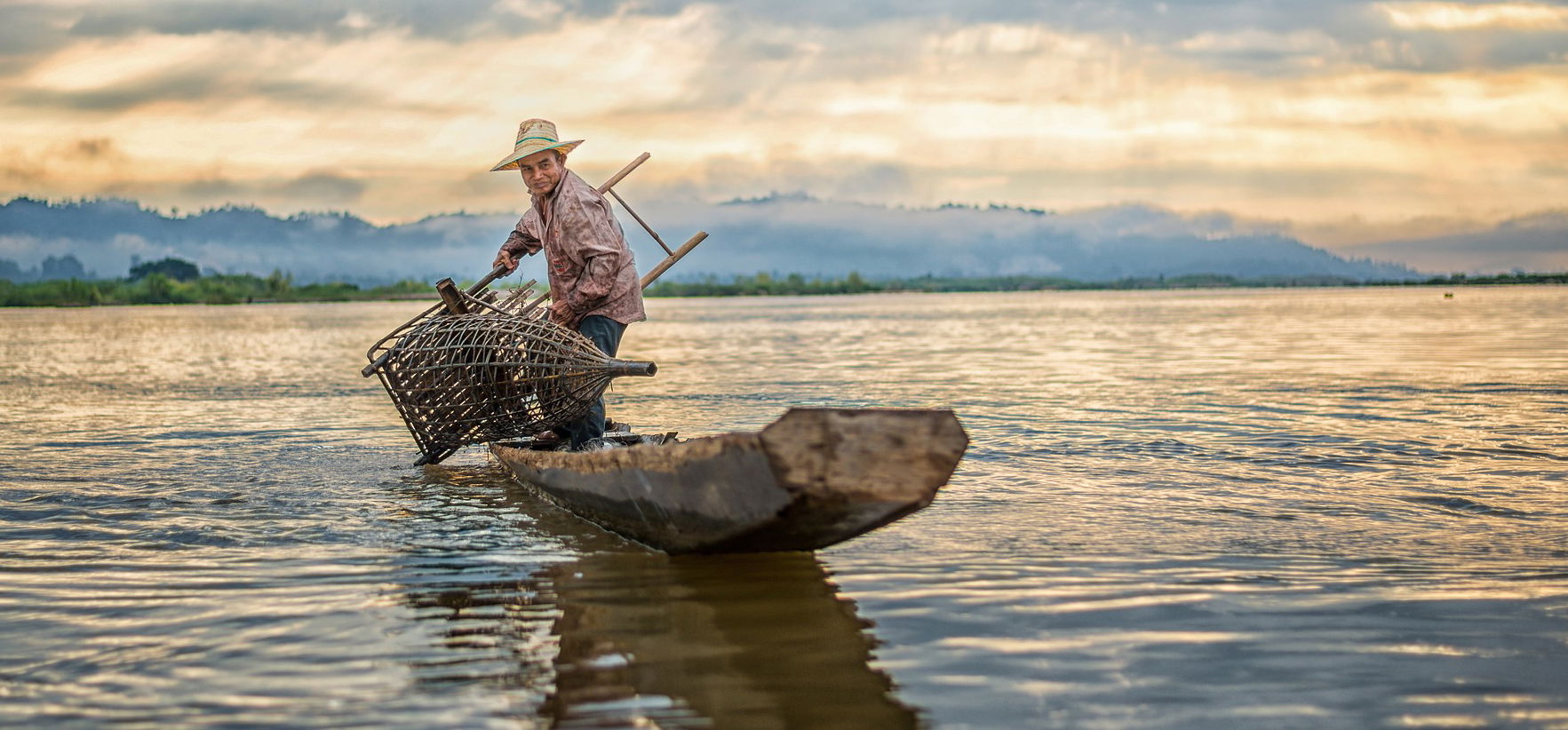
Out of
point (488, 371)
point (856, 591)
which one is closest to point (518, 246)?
point (488, 371)

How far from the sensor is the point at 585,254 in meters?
7.06

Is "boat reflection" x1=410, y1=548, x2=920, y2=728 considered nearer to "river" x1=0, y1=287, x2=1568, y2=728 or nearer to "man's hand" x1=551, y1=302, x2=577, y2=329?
"river" x1=0, y1=287, x2=1568, y2=728

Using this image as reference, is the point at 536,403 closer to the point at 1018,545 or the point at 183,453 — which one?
the point at 1018,545

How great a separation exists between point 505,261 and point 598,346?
3.74ft

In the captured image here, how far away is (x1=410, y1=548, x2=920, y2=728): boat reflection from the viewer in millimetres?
3625

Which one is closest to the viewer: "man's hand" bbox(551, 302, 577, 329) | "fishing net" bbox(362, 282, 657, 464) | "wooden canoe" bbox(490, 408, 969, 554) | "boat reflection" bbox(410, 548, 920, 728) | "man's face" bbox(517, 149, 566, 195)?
"boat reflection" bbox(410, 548, 920, 728)

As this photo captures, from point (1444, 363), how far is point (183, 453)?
620 inches

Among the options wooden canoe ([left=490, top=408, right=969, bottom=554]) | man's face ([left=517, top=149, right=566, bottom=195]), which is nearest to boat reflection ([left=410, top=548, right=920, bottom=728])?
wooden canoe ([left=490, top=408, right=969, bottom=554])

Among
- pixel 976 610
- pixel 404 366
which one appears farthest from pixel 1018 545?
pixel 404 366

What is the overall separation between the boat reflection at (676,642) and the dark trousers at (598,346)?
1.86 m

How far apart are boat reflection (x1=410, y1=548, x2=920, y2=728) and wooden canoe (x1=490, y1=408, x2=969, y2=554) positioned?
0.74ft

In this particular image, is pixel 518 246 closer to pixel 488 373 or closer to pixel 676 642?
pixel 488 373

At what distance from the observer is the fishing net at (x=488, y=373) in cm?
677

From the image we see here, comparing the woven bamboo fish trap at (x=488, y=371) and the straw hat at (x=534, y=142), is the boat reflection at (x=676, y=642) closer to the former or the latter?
the woven bamboo fish trap at (x=488, y=371)
